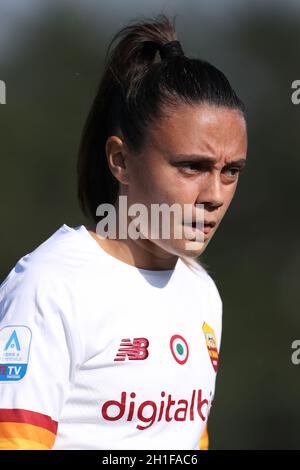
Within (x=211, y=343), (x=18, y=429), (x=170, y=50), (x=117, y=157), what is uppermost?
→ (x=170, y=50)

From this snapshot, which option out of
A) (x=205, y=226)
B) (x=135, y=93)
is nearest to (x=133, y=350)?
(x=205, y=226)

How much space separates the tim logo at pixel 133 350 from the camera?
2951 millimetres

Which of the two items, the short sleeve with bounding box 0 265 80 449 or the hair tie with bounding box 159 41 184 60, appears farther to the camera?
the hair tie with bounding box 159 41 184 60

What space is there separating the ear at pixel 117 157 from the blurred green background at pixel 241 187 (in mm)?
5490

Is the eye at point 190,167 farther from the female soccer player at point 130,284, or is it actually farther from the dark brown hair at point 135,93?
the dark brown hair at point 135,93

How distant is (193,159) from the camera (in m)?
2.99

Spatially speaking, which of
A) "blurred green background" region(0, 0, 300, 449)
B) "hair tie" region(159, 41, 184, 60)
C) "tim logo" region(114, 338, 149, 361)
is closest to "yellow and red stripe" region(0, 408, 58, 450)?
"tim logo" region(114, 338, 149, 361)

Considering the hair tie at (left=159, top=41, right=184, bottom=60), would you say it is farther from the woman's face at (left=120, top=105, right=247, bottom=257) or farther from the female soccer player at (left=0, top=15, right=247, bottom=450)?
the woman's face at (left=120, top=105, right=247, bottom=257)

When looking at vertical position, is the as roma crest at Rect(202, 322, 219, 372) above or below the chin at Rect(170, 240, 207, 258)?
below

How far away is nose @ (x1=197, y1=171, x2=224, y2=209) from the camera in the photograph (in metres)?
2.99

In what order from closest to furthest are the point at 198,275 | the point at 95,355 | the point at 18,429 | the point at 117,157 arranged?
the point at 18,429, the point at 95,355, the point at 117,157, the point at 198,275

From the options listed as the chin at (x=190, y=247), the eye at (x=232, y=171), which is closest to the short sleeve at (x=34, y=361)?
the chin at (x=190, y=247)

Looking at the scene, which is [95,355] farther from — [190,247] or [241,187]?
[241,187]

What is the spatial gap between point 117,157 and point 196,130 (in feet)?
1.03
